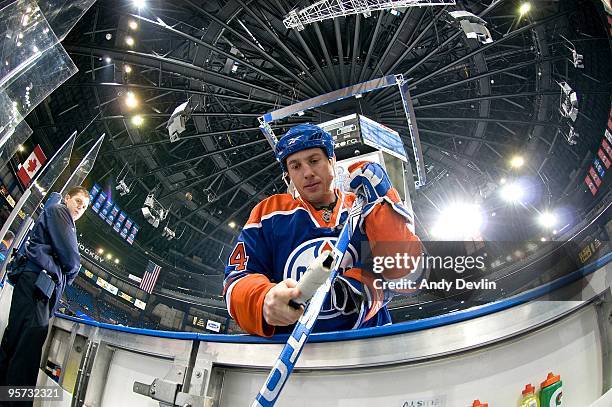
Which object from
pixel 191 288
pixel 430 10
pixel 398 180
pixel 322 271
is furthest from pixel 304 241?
pixel 430 10

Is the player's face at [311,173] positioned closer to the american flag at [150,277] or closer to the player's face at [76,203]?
the player's face at [76,203]

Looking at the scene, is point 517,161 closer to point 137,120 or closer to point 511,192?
point 511,192

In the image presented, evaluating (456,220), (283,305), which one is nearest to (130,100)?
(283,305)

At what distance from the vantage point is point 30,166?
1.52 metres

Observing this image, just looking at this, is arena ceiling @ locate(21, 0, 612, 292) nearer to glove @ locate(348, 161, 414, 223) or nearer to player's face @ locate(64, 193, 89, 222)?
player's face @ locate(64, 193, 89, 222)

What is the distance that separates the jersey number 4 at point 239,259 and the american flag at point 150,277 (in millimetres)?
2321

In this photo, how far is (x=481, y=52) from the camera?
14.4 ft

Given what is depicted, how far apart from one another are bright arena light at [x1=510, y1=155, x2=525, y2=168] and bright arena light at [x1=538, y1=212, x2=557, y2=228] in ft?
3.25

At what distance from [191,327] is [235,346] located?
→ 14.8 feet

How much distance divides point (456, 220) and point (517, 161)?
3.10ft

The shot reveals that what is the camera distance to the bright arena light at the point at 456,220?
12.2 ft

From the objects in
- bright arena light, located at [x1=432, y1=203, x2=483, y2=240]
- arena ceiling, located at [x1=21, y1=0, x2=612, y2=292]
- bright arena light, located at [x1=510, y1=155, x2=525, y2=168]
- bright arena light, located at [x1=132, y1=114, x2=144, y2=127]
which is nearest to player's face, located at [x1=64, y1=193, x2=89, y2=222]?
arena ceiling, located at [x1=21, y1=0, x2=612, y2=292]

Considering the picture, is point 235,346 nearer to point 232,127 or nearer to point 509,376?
point 509,376

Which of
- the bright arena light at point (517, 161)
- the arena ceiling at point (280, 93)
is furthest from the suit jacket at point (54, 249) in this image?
the bright arena light at point (517, 161)
